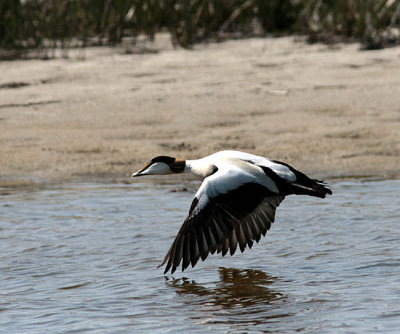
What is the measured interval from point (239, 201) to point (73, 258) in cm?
117

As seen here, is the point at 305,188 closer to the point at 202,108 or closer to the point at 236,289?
the point at 236,289

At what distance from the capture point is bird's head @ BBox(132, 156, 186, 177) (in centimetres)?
672

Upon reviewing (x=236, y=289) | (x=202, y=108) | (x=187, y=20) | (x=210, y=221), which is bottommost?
(x=236, y=289)

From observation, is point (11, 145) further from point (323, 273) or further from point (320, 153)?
point (323, 273)

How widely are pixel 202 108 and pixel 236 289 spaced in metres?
4.77

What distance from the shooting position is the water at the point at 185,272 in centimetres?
499

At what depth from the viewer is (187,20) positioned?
12531 mm

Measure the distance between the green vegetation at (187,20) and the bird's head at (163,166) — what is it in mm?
5605

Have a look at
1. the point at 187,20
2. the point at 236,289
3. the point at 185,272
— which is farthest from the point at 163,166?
the point at 187,20

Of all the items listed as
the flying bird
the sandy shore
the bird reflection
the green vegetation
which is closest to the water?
the bird reflection

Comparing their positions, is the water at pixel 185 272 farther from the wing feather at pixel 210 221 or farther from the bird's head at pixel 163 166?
the bird's head at pixel 163 166

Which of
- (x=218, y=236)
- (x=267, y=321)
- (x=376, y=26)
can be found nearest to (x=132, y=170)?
(x=218, y=236)

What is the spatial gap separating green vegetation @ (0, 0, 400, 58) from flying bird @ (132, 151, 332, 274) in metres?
5.88

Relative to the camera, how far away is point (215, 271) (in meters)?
5.93
